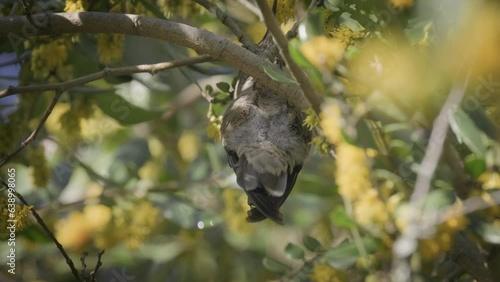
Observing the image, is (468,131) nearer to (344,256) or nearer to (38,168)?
(344,256)

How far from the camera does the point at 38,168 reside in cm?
253

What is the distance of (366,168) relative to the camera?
4.97ft

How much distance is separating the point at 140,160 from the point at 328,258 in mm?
1208

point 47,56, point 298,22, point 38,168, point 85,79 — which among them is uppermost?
point 298,22

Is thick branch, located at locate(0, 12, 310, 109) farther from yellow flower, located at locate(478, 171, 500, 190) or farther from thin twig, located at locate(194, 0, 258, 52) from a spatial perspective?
yellow flower, located at locate(478, 171, 500, 190)

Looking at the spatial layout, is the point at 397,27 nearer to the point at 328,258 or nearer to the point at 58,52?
the point at 328,258

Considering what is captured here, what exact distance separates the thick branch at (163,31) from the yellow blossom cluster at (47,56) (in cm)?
28

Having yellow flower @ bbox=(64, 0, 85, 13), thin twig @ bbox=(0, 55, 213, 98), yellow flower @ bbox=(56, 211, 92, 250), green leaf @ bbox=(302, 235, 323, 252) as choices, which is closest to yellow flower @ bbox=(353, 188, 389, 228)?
green leaf @ bbox=(302, 235, 323, 252)

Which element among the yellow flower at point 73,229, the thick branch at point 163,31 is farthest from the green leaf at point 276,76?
the yellow flower at point 73,229

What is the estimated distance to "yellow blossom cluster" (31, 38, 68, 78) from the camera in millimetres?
2281

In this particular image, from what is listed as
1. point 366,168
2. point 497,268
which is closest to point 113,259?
point 497,268

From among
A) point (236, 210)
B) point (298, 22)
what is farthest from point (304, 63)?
point (236, 210)

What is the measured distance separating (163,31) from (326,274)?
0.73 metres

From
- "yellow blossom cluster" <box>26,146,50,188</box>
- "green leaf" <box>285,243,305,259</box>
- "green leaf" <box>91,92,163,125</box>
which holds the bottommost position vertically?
"yellow blossom cluster" <box>26,146,50,188</box>
